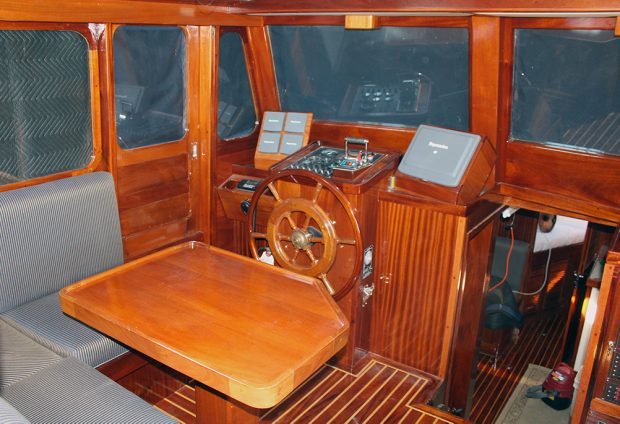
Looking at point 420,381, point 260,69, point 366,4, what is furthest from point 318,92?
point 420,381

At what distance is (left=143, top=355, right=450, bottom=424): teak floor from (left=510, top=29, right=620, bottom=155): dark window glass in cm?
140

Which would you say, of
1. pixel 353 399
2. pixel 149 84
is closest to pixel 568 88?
pixel 353 399

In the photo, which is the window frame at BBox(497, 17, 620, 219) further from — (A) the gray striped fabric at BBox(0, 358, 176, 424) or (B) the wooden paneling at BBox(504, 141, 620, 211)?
(A) the gray striped fabric at BBox(0, 358, 176, 424)

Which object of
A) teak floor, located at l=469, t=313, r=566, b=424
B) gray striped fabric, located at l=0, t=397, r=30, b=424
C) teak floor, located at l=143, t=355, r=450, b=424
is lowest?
teak floor, located at l=469, t=313, r=566, b=424

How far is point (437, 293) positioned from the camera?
121 inches

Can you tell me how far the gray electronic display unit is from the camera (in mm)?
2939

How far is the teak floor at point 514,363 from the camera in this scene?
4.47m

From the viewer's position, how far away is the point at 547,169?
3.14 m

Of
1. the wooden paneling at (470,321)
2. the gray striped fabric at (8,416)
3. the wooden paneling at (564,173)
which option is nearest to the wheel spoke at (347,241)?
the wooden paneling at (470,321)

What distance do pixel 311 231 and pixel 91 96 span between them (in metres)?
1.23

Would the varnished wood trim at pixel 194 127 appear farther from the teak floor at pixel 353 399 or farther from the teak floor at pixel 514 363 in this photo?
the teak floor at pixel 514 363

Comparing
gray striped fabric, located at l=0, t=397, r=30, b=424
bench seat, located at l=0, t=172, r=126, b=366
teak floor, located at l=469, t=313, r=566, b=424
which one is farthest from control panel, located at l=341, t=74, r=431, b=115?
gray striped fabric, located at l=0, t=397, r=30, b=424

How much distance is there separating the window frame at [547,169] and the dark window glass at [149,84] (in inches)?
66.7

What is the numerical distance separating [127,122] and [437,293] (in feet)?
5.87
